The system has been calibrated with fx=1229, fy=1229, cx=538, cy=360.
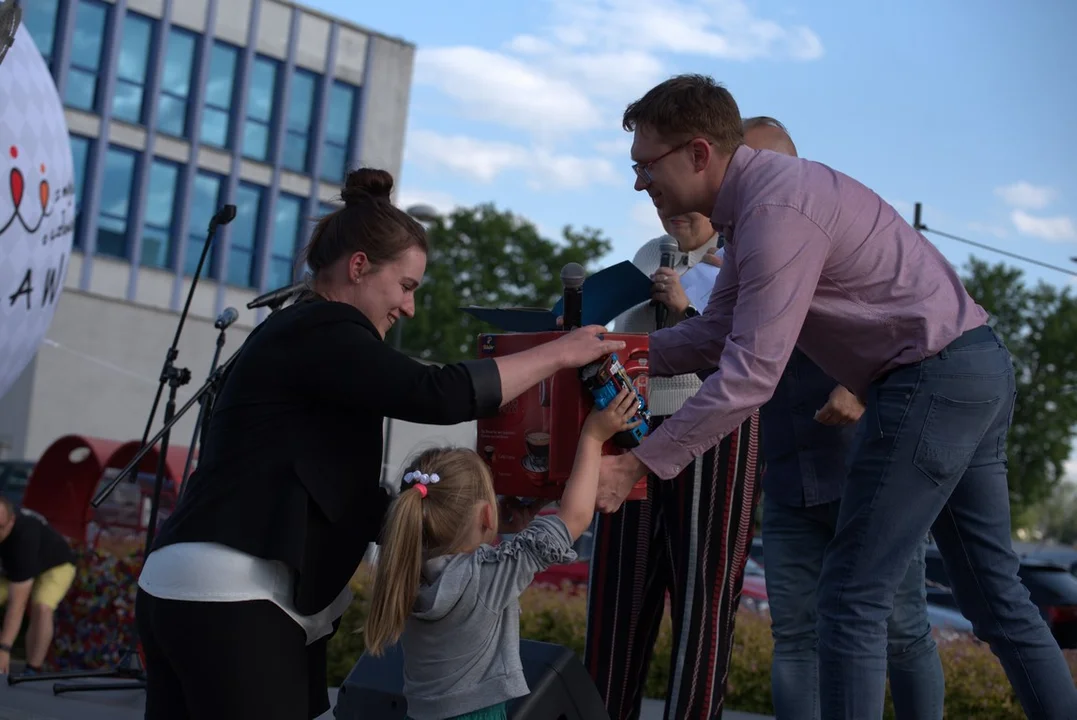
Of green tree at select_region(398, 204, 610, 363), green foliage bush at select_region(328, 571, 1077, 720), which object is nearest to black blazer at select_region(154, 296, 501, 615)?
green foliage bush at select_region(328, 571, 1077, 720)

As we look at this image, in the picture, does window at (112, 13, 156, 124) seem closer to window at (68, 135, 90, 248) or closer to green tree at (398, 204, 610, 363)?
window at (68, 135, 90, 248)

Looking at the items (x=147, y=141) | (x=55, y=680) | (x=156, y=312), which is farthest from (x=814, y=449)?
(x=147, y=141)

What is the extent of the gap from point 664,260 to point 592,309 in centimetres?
52

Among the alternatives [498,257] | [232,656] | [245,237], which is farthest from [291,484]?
[498,257]

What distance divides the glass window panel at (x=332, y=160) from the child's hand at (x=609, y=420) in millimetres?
28888

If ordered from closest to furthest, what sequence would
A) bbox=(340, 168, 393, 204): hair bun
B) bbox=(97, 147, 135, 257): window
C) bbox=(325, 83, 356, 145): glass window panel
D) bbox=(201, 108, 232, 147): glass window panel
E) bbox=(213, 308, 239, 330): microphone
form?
bbox=(340, 168, 393, 204): hair bun, bbox=(213, 308, 239, 330): microphone, bbox=(97, 147, 135, 257): window, bbox=(201, 108, 232, 147): glass window panel, bbox=(325, 83, 356, 145): glass window panel

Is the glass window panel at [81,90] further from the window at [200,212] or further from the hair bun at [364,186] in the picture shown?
the hair bun at [364,186]

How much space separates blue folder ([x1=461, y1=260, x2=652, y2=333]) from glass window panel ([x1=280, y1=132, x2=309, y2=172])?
27.8 m

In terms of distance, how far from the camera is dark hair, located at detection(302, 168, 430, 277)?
2797 mm

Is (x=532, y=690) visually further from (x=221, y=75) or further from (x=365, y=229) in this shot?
(x=221, y=75)

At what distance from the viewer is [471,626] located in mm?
3107

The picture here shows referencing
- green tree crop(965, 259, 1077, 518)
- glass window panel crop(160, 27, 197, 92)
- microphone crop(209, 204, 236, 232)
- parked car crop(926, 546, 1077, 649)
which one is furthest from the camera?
green tree crop(965, 259, 1077, 518)

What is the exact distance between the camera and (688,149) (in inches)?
122

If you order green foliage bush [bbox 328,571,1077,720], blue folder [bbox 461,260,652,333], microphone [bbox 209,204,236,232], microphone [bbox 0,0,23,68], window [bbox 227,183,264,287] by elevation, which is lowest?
green foliage bush [bbox 328,571,1077,720]
